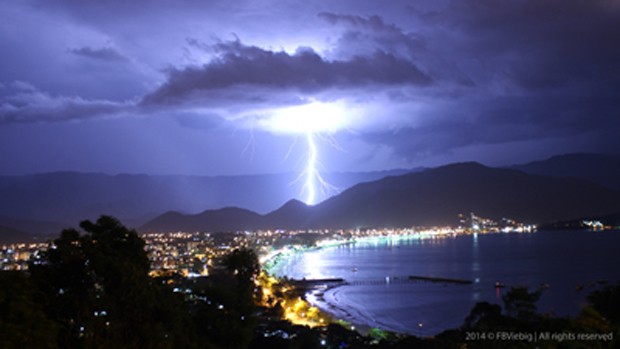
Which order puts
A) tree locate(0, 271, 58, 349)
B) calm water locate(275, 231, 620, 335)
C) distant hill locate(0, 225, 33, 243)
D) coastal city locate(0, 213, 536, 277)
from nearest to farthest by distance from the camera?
tree locate(0, 271, 58, 349) → calm water locate(275, 231, 620, 335) → distant hill locate(0, 225, 33, 243) → coastal city locate(0, 213, 536, 277)

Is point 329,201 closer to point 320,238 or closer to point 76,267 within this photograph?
point 320,238

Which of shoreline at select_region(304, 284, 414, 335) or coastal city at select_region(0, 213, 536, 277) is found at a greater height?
coastal city at select_region(0, 213, 536, 277)

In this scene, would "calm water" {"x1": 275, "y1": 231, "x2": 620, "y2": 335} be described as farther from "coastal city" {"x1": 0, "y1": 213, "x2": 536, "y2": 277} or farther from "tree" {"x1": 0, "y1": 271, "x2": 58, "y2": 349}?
"tree" {"x1": 0, "y1": 271, "x2": 58, "y2": 349}

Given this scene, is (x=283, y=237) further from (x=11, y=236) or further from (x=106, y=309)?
(x=106, y=309)

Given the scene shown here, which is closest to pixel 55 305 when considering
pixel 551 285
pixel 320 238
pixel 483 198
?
pixel 551 285

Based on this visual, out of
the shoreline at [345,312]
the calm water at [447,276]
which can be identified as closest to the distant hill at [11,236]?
the calm water at [447,276]

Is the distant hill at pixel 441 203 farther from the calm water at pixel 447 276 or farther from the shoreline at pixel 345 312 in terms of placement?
the shoreline at pixel 345 312

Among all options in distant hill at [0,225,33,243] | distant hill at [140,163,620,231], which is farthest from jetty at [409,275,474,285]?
distant hill at [140,163,620,231]

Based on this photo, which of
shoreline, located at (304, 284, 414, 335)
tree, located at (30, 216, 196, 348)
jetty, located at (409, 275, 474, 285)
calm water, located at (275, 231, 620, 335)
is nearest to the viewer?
tree, located at (30, 216, 196, 348)
